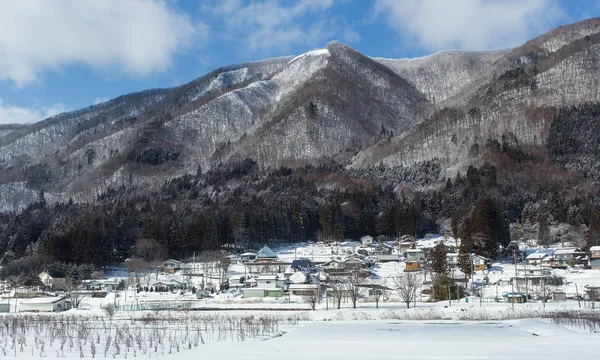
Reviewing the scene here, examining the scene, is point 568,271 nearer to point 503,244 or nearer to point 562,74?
point 503,244

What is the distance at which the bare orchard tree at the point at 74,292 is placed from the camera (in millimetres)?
52588

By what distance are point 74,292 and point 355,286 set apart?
2568 cm

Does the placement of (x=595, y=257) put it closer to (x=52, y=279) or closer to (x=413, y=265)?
(x=413, y=265)

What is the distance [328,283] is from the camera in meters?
57.3

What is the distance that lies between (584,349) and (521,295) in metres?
26.7

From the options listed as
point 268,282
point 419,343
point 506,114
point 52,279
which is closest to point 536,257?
point 268,282

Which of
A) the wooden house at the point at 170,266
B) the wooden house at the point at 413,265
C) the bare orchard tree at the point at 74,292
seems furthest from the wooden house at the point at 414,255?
the bare orchard tree at the point at 74,292

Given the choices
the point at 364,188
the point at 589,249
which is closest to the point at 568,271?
the point at 589,249

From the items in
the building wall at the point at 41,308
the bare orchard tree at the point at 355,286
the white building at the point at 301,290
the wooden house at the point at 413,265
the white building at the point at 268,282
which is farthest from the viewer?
the wooden house at the point at 413,265

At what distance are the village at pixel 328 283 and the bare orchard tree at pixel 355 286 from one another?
166 millimetres

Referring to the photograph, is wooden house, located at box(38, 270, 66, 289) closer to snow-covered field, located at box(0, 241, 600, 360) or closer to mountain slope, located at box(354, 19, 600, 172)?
snow-covered field, located at box(0, 241, 600, 360)

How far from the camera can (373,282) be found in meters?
58.1

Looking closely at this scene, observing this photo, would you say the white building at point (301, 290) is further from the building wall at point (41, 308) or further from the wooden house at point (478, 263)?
the building wall at point (41, 308)

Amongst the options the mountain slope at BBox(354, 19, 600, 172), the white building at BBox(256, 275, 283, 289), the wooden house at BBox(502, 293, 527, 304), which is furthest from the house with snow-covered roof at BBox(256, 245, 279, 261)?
the mountain slope at BBox(354, 19, 600, 172)
